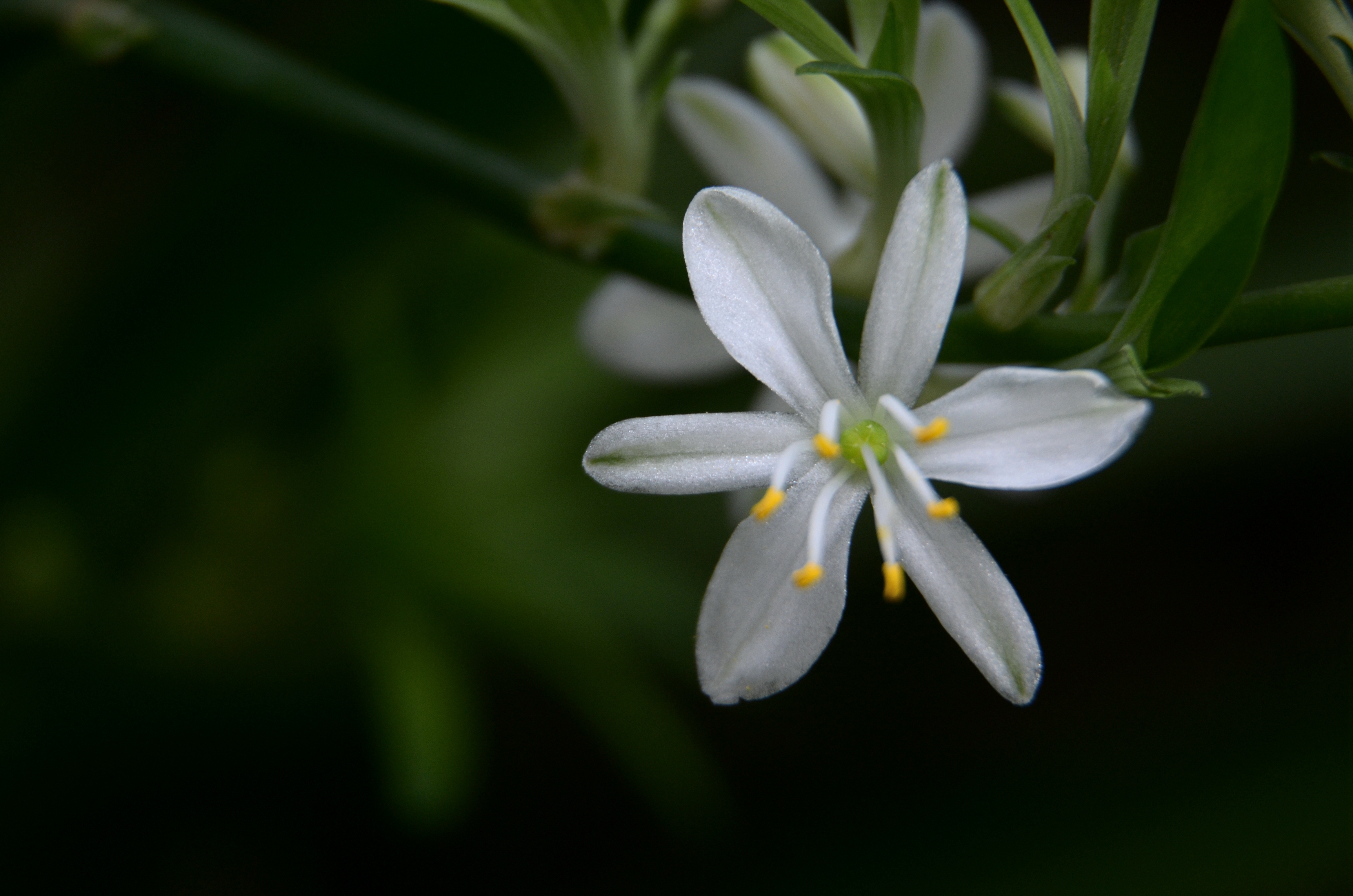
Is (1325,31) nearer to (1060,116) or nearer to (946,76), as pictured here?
(1060,116)

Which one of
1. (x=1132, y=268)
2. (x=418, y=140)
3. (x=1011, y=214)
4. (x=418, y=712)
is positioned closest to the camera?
(x=1132, y=268)

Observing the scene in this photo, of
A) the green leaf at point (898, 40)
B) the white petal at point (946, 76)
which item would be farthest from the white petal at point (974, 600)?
the white petal at point (946, 76)

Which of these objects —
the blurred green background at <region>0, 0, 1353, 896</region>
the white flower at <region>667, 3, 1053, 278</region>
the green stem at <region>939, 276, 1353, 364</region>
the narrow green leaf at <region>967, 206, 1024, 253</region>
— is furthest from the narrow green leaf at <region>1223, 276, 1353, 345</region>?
the blurred green background at <region>0, 0, 1353, 896</region>

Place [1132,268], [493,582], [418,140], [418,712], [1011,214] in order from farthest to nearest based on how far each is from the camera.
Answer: [493,582]
[418,712]
[1011,214]
[418,140]
[1132,268]

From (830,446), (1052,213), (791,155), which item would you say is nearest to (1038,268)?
(1052,213)

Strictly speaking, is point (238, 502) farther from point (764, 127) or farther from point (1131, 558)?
point (1131, 558)

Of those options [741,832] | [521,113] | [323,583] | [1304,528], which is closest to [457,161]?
[521,113]

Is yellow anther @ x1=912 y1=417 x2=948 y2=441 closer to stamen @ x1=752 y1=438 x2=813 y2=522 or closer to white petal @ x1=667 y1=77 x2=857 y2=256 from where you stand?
stamen @ x1=752 y1=438 x2=813 y2=522
